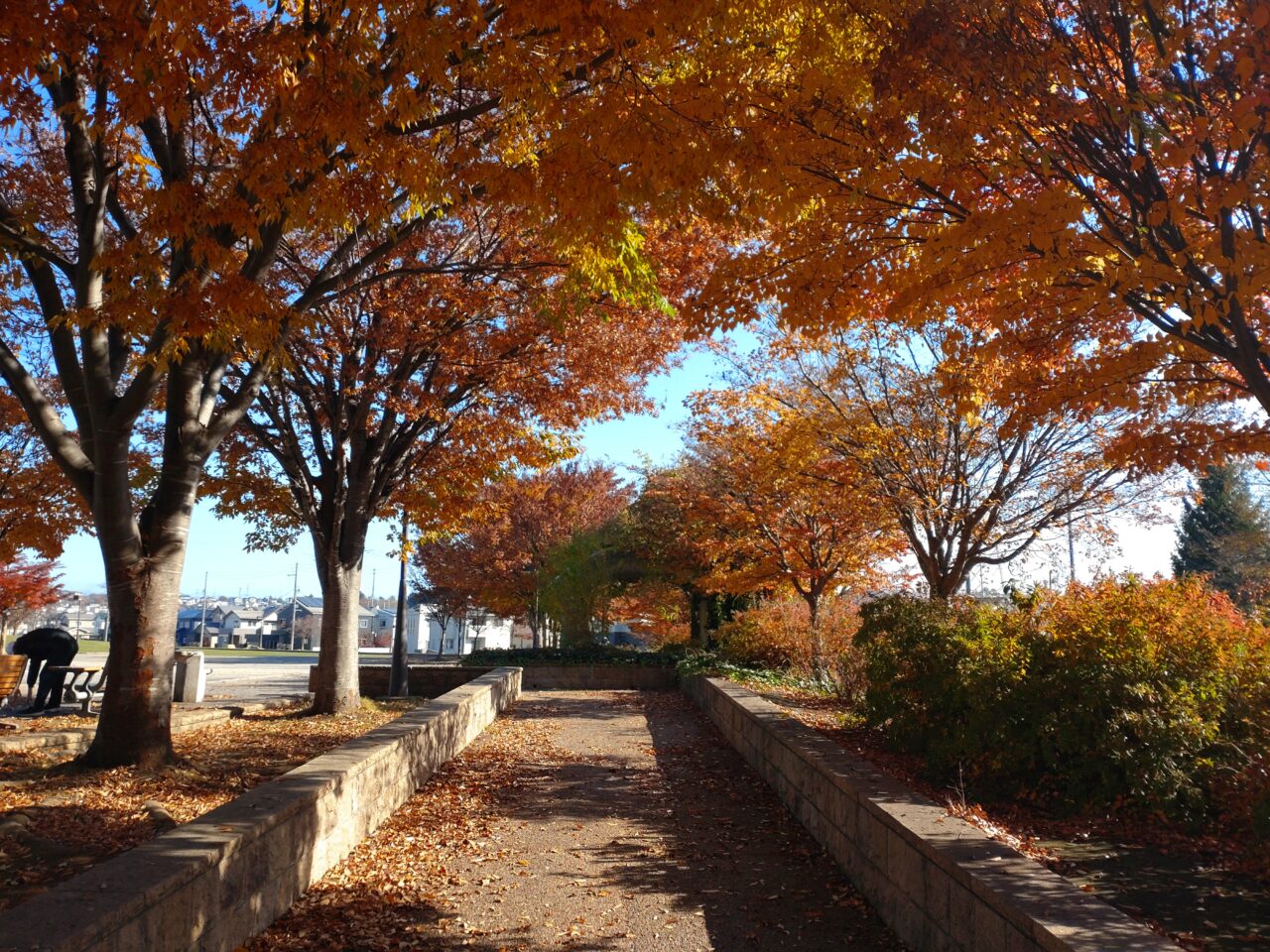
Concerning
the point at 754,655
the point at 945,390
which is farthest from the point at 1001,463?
the point at 754,655

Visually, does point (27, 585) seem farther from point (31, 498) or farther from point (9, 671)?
point (9, 671)

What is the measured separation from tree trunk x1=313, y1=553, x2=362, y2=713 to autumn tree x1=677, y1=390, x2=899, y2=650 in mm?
6757

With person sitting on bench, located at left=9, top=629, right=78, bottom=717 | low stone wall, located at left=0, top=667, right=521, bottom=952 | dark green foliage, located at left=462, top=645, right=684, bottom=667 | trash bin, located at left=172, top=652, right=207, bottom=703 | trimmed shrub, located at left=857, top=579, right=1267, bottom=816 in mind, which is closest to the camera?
low stone wall, located at left=0, top=667, right=521, bottom=952

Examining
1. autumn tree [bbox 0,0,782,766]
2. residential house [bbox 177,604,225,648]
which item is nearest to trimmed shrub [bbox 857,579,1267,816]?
autumn tree [bbox 0,0,782,766]

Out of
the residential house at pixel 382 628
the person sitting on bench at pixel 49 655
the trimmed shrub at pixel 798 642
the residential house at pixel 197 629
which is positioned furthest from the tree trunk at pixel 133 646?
the residential house at pixel 382 628

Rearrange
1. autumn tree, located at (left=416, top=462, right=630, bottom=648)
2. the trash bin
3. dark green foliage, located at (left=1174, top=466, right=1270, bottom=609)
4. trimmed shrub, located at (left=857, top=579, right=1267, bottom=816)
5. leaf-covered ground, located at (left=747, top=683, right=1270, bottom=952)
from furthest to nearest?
dark green foliage, located at (left=1174, top=466, right=1270, bottom=609) < autumn tree, located at (left=416, top=462, right=630, bottom=648) < the trash bin < trimmed shrub, located at (left=857, top=579, right=1267, bottom=816) < leaf-covered ground, located at (left=747, top=683, right=1270, bottom=952)

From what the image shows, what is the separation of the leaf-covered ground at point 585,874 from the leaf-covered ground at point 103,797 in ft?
3.64

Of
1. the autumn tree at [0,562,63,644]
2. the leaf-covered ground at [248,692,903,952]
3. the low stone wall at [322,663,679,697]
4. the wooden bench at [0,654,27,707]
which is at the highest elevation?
the autumn tree at [0,562,63,644]

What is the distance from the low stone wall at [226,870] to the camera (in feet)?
10.8

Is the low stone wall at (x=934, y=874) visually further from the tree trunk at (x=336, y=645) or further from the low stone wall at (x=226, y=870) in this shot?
the tree trunk at (x=336, y=645)

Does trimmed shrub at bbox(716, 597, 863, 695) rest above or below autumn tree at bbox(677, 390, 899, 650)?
below

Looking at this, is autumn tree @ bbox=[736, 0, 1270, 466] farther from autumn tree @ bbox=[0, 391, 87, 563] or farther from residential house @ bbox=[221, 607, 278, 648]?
residential house @ bbox=[221, 607, 278, 648]

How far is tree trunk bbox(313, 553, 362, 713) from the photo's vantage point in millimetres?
12742

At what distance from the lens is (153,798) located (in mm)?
6258
